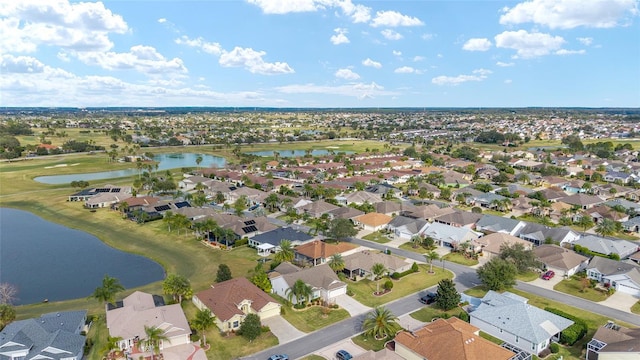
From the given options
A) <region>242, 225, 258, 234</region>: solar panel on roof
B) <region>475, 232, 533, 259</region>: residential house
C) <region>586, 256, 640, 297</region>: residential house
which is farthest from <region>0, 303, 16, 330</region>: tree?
<region>586, 256, 640, 297</region>: residential house

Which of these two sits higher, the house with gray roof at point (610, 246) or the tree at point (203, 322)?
the tree at point (203, 322)

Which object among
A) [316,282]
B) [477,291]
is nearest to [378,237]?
[477,291]

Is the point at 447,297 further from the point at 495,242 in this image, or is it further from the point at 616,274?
the point at 616,274

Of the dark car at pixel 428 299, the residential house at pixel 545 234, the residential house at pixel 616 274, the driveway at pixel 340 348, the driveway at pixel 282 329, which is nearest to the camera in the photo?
the driveway at pixel 340 348

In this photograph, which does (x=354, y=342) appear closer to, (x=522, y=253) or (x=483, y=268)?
(x=483, y=268)

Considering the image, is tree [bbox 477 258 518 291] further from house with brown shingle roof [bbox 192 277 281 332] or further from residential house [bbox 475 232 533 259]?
house with brown shingle roof [bbox 192 277 281 332]

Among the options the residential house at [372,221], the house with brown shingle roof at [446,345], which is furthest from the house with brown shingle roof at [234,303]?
the residential house at [372,221]

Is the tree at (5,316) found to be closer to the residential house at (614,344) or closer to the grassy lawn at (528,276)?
the residential house at (614,344)
